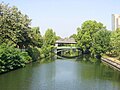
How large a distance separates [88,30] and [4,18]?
40696 mm

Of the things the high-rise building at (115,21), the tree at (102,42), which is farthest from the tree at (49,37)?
Answer: the high-rise building at (115,21)

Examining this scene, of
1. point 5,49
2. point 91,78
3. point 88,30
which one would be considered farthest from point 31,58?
point 88,30

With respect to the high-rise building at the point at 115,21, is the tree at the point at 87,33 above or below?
below

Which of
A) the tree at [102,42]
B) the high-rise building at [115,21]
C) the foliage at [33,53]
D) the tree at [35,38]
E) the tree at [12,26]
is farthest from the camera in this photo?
the high-rise building at [115,21]

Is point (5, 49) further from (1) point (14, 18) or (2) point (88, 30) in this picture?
(2) point (88, 30)

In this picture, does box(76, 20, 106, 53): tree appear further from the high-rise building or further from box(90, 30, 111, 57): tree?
the high-rise building

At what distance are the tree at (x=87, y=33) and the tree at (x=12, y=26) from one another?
105ft

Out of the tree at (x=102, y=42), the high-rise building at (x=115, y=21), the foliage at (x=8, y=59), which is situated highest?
the high-rise building at (x=115, y=21)

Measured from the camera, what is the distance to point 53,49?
82.0 m

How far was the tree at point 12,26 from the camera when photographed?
48.7 metres

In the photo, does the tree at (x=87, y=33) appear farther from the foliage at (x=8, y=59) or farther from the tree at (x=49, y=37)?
the foliage at (x=8, y=59)

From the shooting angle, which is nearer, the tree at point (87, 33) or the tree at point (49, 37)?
the tree at point (87, 33)

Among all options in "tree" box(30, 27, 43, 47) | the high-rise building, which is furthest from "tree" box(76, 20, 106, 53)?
the high-rise building

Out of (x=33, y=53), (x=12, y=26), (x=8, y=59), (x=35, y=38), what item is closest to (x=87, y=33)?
(x=35, y=38)
